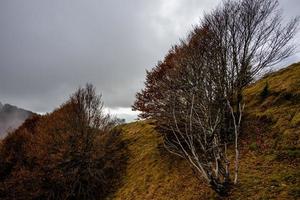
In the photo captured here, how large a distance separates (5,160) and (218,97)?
2307cm

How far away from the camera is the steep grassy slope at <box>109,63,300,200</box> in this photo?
11914mm

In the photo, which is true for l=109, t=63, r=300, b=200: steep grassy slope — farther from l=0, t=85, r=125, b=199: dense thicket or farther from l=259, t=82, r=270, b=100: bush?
l=0, t=85, r=125, b=199: dense thicket

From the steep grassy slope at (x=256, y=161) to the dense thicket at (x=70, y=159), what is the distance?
252cm

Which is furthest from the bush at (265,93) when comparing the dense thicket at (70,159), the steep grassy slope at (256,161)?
the dense thicket at (70,159)

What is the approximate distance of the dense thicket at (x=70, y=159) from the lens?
22.9 meters

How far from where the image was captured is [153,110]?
20812 millimetres

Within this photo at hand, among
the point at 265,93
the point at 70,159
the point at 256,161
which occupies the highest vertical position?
the point at 265,93

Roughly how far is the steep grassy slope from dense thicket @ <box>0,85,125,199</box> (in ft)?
8.28

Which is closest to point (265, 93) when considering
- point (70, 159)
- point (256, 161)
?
point (256, 161)

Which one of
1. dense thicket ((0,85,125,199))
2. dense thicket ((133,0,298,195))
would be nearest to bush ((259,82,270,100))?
dense thicket ((133,0,298,195))

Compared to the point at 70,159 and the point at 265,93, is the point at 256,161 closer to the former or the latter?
the point at 265,93

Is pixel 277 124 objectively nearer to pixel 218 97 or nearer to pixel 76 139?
pixel 218 97

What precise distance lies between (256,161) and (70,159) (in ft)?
51.2

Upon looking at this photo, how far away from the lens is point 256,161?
591 inches
